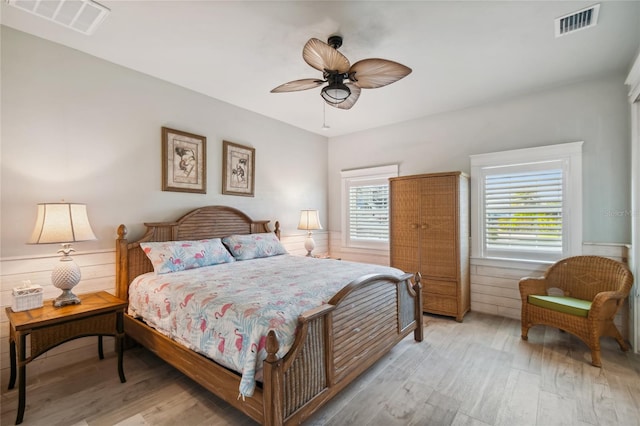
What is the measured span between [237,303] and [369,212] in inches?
136

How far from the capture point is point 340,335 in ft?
6.71

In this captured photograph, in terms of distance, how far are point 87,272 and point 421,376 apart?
3.10 m

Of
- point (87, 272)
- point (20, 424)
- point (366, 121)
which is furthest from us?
point (366, 121)

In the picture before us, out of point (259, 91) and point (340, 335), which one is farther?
point (259, 91)

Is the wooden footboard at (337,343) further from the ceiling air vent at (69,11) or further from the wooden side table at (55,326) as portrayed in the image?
the ceiling air vent at (69,11)

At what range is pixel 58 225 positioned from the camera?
2.25 meters

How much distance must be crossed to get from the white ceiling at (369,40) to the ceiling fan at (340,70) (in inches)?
13.7

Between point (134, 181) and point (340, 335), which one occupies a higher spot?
point (134, 181)

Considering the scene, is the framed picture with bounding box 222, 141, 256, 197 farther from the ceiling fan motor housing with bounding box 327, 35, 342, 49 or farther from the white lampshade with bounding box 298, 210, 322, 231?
the ceiling fan motor housing with bounding box 327, 35, 342, 49

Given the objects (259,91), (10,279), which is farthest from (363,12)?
(10,279)

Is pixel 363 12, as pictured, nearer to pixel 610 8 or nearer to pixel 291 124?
pixel 610 8

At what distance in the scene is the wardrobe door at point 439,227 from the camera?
3629mm

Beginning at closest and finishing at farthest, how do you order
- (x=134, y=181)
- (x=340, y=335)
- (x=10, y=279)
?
(x=340, y=335) → (x=10, y=279) → (x=134, y=181)

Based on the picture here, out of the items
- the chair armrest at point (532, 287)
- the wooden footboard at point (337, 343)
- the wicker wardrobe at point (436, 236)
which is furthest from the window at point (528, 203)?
the wooden footboard at point (337, 343)
